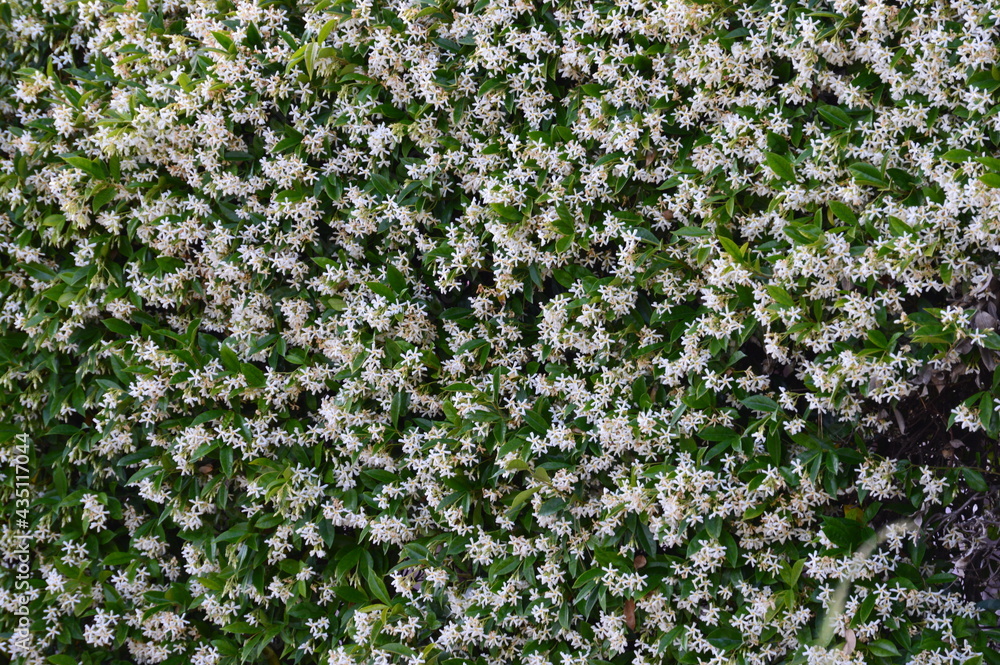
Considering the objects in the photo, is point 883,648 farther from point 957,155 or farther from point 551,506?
point 957,155

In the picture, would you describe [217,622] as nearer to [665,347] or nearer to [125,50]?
[665,347]

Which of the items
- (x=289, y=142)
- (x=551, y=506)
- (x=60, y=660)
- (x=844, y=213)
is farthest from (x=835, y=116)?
(x=60, y=660)

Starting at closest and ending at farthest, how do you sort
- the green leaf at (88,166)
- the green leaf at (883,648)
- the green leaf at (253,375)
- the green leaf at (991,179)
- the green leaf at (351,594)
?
the green leaf at (991,179), the green leaf at (883,648), the green leaf at (351,594), the green leaf at (253,375), the green leaf at (88,166)

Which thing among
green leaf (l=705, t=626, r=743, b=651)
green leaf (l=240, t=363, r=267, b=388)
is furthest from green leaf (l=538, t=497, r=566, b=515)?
green leaf (l=240, t=363, r=267, b=388)

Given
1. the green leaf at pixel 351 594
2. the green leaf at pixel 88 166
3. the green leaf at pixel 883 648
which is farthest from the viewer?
the green leaf at pixel 88 166

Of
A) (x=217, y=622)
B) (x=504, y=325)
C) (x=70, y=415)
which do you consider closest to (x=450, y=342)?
(x=504, y=325)

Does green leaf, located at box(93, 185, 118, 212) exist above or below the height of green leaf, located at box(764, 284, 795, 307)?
above

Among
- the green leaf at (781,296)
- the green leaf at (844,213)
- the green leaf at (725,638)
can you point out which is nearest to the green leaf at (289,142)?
the green leaf at (781,296)

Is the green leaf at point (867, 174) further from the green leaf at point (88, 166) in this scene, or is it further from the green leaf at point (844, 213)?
the green leaf at point (88, 166)

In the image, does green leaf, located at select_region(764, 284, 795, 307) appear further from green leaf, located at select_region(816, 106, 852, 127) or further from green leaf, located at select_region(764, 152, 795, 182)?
green leaf, located at select_region(816, 106, 852, 127)
